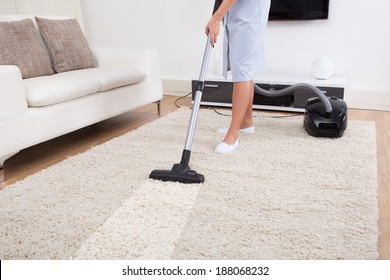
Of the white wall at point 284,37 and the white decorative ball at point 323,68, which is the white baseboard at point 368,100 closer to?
the white wall at point 284,37

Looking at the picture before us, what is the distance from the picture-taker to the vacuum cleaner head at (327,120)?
7.13ft

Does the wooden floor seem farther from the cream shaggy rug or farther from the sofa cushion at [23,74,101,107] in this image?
the sofa cushion at [23,74,101,107]

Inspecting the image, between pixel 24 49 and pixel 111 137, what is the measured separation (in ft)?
2.55

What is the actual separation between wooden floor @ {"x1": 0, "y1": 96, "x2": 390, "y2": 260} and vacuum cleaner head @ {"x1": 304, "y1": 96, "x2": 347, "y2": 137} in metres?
0.25

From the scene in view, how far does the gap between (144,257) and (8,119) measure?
108 cm

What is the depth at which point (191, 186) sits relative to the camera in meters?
1.58

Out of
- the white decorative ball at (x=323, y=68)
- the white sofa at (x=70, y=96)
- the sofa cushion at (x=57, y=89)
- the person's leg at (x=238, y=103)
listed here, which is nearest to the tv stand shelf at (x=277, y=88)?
the white decorative ball at (x=323, y=68)

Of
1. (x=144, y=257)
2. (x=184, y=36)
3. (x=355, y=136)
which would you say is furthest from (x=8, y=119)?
(x=184, y=36)

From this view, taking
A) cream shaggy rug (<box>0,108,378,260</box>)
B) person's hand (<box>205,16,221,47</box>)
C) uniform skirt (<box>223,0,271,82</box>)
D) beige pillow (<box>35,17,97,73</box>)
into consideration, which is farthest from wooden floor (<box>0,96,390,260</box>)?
person's hand (<box>205,16,221,47</box>)

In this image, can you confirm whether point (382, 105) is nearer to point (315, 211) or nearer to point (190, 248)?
point (315, 211)

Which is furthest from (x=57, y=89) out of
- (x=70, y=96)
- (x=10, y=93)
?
(x=10, y=93)

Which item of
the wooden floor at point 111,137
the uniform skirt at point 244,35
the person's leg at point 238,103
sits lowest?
the wooden floor at point 111,137

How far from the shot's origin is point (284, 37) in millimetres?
3193

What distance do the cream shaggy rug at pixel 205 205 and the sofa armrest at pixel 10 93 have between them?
335mm
